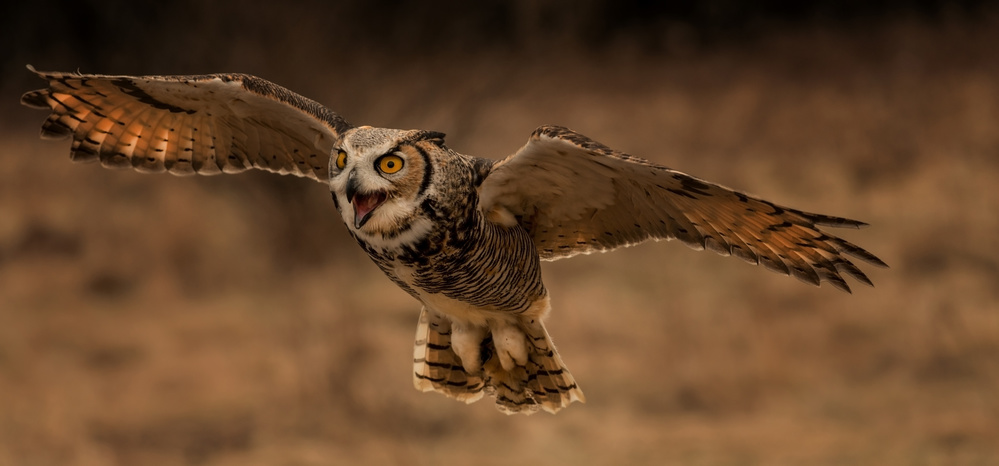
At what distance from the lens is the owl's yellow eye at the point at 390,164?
6.66ft

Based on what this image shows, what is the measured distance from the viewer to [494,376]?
2.86 metres

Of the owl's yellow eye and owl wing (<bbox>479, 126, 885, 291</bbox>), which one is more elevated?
owl wing (<bbox>479, 126, 885, 291</bbox>)

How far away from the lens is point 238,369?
580 centimetres

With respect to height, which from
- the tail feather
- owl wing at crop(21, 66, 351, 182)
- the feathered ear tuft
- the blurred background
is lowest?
the tail feather

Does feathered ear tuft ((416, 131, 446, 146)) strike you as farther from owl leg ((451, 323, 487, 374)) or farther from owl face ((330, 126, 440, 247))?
owl leg ((451, 323, 487, 374))

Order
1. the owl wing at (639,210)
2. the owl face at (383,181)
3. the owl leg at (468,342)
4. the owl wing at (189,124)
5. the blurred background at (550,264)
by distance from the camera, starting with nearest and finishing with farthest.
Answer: the owl face at (383,181) < the owl wing at (639,210) < the owl wing at (189,124) < the owl leg at (468,342) < the blurred background at (550,264)

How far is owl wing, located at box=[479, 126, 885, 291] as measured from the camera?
6.99 ft

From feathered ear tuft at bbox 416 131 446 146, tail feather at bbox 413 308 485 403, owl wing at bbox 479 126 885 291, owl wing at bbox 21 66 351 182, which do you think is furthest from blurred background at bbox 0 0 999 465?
feathered ear tuft at bbox 416 131 446 146

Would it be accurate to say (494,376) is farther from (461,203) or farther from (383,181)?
(383,181)

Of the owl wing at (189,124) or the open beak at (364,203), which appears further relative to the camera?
the owl wing at (189,124)

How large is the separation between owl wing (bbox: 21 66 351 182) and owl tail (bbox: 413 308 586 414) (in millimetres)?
559

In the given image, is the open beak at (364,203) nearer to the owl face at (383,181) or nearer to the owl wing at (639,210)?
the owl face at (383,181)

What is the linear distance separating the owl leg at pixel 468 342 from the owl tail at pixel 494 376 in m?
0.05

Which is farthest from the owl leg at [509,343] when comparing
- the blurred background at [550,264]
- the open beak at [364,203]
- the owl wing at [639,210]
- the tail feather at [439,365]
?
the blurred background at [550,264]
